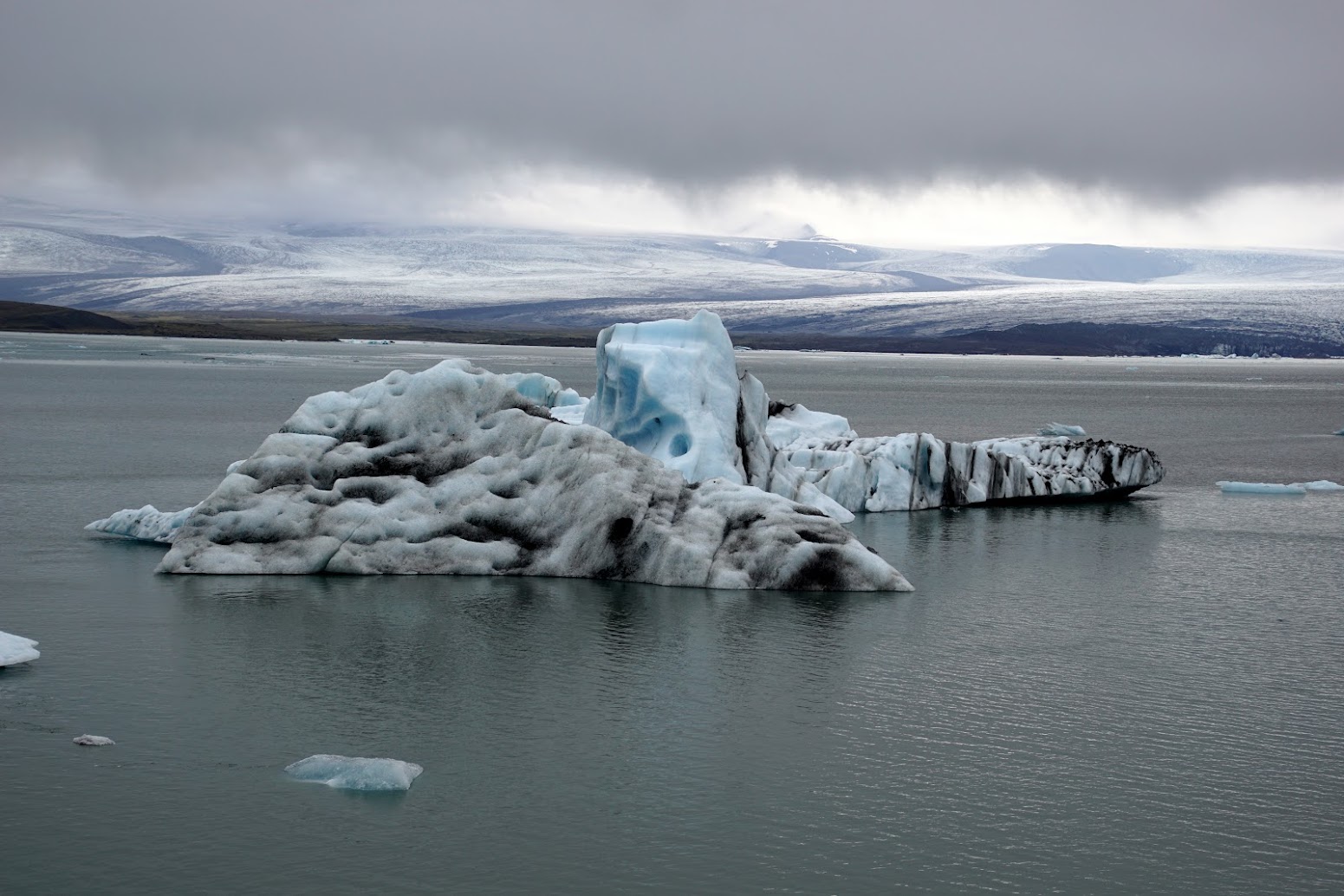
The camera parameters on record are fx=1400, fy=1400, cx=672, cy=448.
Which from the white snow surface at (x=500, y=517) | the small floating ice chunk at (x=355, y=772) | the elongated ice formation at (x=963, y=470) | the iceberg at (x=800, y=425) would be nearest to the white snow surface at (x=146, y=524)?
the white snow surface at (x=500, y=517)

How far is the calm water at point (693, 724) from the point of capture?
29.7 ft

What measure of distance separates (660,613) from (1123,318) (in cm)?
15726

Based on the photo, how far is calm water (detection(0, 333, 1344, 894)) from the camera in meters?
9.05

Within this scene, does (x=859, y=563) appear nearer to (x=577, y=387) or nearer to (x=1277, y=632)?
(x=1277, y=632)

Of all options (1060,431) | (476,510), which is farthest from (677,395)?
(1060,431)

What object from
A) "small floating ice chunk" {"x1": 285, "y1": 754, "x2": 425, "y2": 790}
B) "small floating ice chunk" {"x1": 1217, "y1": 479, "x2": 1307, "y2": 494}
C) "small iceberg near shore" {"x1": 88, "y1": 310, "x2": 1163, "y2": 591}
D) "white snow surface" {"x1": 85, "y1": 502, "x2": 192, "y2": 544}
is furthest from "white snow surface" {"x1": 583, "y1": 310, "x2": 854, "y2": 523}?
"small floating ice chunk" {"x1": 285, "y1": 754, "x2": 425, "y2": 790}

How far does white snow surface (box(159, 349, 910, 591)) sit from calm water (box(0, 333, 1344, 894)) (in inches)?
19.5

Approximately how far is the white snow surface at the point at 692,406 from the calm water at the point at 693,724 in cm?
209

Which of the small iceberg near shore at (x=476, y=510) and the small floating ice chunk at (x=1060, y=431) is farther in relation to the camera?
the small floating ice chunk at (x=1060, y=431)

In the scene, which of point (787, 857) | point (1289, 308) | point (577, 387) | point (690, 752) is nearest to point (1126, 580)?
point (690, 752)

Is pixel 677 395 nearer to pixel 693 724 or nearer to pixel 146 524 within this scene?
pixel 146 524

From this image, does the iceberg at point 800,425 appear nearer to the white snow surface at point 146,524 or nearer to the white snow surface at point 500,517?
the white snow surface at point 500,517

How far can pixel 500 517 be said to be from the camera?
58.8 ft

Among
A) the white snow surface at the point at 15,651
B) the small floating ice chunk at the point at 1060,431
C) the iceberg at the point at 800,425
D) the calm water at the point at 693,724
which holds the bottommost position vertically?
the calm water at the point at 693,724
